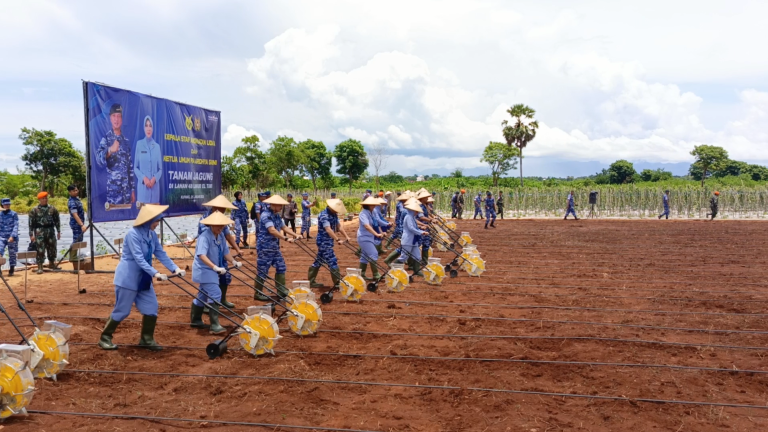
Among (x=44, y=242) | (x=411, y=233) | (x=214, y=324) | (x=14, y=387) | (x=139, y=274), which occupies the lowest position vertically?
(x=214, y=324)

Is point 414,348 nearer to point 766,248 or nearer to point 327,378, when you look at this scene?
point 327,378

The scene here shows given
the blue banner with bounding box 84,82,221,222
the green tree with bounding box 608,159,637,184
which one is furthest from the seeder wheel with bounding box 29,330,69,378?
the green tree with bounding box 608,159,637,184

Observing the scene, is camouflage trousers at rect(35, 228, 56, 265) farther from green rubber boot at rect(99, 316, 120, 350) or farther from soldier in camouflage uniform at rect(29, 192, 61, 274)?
green rubber boot at rect(99, 316, 120, 350)

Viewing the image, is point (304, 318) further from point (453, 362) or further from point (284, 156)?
point (284, 156)

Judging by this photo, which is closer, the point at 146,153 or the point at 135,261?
the point at 135,261

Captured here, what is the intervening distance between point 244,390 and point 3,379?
72.6 inches

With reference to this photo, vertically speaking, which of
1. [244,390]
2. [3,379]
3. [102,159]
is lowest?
[244,390]

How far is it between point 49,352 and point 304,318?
256cm

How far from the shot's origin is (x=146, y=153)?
38.2 feet

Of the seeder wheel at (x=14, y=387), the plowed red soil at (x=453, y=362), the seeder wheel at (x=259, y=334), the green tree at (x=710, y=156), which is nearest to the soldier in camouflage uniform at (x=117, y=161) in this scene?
the plowed red soil at (x=453, y=362)

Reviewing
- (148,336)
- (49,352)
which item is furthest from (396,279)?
(49,352)

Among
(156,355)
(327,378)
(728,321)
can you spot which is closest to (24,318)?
(156,355)

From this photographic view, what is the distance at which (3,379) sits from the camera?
13.6 feet

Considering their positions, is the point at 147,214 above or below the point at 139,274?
Result: above
